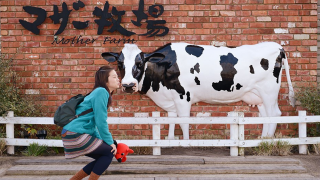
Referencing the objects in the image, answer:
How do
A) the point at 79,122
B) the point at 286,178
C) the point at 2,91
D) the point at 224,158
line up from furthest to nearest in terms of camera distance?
the point at 2,91
the point at 224,158
the point at 286,178
the point at 79,122

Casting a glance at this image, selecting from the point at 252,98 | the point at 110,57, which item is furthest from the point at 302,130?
the point at 110,57

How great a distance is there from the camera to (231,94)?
239 inches

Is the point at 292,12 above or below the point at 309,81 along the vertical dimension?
above

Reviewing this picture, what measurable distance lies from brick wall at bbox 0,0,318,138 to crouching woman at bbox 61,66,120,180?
9.65 feet

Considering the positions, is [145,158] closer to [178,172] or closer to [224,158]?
[178,172]

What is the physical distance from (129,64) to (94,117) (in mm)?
2685

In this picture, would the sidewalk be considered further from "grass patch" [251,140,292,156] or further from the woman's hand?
the woman's hand

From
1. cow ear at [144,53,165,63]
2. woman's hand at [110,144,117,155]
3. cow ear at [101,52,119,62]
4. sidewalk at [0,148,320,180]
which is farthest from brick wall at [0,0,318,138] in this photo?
woman's hand at [110,144,117,155]

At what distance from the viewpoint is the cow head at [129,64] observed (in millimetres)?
5662

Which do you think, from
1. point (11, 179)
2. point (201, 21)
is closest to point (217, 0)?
point (201, 21)

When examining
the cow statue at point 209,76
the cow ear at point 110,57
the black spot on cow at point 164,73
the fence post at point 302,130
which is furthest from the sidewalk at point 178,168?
the cow ear at point 110,57

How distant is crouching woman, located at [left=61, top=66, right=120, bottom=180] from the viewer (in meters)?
3.15

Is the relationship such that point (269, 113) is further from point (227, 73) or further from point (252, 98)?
point (227, 73)

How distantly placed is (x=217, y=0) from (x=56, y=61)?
10.8 feet
